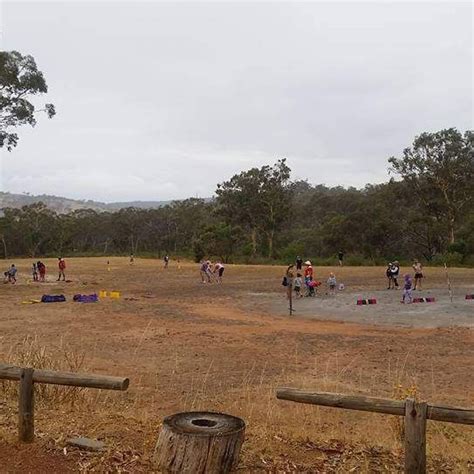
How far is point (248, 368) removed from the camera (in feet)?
41.9

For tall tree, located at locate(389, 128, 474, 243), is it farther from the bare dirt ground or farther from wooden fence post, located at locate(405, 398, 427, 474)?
wooden fence post, located at locate(405, 398, 427, 474)

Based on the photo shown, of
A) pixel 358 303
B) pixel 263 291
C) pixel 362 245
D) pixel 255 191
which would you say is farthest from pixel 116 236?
pixel 358 303

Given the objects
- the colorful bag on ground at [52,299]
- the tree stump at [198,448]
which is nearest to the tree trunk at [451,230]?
the colorful bag on ground at [52,299]

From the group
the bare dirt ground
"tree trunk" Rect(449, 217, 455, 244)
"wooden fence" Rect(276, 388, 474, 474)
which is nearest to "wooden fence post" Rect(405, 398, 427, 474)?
"wooden fence" Rect(276, 388, 474, 474)

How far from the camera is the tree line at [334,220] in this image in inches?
2185

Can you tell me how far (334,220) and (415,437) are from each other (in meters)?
58.4

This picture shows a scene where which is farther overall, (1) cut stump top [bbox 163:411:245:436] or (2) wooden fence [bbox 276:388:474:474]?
(1) cut stump top [bbox 163:411:245:436]

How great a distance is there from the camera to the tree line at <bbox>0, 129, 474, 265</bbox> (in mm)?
55500

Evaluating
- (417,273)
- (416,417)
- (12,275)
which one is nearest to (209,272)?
(12,275)

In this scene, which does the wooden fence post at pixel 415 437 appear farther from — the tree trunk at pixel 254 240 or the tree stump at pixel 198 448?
the tree trunk at pixel 254 240

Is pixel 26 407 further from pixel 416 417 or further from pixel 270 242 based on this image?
pixel 270 242

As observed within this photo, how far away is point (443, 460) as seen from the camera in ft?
19.9

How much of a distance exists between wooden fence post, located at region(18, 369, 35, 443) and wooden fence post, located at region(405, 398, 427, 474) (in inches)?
146

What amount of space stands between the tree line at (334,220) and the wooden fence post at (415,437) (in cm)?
4907
